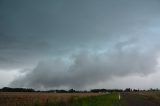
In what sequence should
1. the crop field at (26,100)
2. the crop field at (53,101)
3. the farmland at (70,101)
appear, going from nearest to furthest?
the crop field at (53,101) → the farmland at (70,101) → the crop field at (26,100)

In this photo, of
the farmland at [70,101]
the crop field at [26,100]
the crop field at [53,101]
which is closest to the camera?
the crop field at [53,101]

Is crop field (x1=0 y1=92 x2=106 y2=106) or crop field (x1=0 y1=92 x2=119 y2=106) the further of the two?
crop field (x1=0 y1=92 x2=106 y2=106)

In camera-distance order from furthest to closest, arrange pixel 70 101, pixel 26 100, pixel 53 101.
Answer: pixel 26 100, pixel 70 101, pixel 53 101

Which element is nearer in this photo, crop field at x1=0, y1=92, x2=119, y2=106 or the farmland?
crop field at x1=0, y1=92, x2=119, y2=106

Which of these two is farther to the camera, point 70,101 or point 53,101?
point 70,101

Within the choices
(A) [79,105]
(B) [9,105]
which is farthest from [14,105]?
(A) [79,105]

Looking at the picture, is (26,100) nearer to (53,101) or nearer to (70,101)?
(53,101)

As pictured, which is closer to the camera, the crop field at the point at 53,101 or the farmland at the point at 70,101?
the crop field at the point at 53,101

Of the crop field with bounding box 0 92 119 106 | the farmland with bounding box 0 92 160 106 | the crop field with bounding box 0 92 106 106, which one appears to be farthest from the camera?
the crop field with bounding box 0 92 106 106

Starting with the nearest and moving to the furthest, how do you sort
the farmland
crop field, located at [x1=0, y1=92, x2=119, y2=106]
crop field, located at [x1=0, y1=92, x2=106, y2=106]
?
crop field, located at [x1=0, y1=92, x2=119, y2=106]
the farmland
crop field, located at [x1=0, y1=92, x2=106, y2=106]

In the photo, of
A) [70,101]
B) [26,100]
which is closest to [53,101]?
[70,101]

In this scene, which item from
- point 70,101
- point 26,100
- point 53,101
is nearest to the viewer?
point 53,101

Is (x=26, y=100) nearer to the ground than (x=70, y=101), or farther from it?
farther from it

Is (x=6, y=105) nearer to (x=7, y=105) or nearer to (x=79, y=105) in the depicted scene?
(x=7, y=105)
